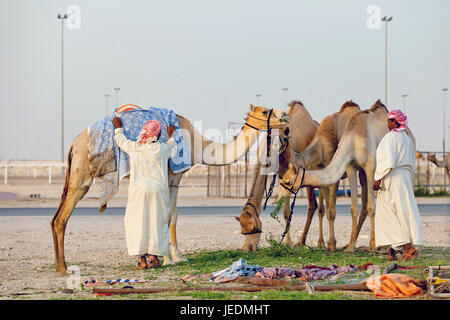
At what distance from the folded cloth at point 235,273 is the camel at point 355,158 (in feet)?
7.98

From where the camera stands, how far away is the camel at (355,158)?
11781 millimetres

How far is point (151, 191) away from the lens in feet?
35.6

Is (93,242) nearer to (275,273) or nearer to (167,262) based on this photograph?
(167,262)

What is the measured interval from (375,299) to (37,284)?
4.51 meters

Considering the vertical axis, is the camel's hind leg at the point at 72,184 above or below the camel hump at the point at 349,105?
below

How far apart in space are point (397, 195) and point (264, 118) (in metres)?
2.48

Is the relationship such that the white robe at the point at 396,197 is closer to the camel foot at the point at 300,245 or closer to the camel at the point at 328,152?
the camel at the point at 328,152

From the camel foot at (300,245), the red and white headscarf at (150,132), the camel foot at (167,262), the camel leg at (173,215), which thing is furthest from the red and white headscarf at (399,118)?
the camel foot at (167,262)

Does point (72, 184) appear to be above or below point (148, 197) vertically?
above

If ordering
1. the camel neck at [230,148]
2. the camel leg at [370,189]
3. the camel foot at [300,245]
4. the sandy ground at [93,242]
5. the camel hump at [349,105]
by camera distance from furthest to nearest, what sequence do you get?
the camel hump at [349,105], the camel foot at [300,245], the camel leg at [370,189], the camel neck at [230,148], the sandy ground at [93,242]

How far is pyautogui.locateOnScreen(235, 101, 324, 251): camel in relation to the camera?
39.5 ft

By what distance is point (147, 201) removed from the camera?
35.7 ft

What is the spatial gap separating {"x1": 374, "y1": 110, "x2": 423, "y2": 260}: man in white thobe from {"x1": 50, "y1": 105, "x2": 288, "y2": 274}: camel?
5.79ft

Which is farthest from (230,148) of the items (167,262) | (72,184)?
(72,184)
